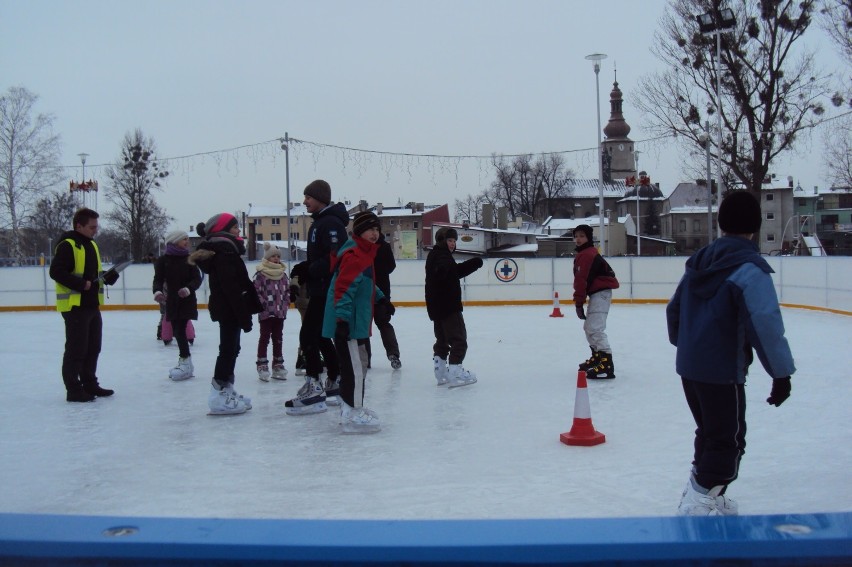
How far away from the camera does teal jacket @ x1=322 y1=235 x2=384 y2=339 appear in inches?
198

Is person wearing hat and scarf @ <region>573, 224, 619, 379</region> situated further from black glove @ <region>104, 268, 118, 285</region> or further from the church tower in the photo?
the church tower

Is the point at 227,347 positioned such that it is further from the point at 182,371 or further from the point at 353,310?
the point at 182,371

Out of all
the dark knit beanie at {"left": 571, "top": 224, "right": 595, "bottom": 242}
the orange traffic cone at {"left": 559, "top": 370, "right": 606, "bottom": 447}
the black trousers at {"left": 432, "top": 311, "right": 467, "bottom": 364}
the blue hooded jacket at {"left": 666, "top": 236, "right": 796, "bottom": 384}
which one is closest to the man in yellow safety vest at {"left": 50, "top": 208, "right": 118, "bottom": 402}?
the black trousers at {"left": 432, "top": 311, "right": 467, "bottom": 364}

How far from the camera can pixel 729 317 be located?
308cm

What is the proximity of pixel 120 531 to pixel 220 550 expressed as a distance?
19 cm

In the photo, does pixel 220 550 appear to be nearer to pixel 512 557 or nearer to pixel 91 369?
pixel 512 557

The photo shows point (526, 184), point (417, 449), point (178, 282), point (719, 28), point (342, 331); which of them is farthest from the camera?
point (526, 184)

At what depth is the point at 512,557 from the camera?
1263 mm

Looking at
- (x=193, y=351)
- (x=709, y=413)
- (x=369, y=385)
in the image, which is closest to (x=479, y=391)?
(x=369, y=385)

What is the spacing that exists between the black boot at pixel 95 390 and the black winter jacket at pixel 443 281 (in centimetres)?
293

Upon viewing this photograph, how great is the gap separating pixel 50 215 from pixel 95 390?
31.8 metres

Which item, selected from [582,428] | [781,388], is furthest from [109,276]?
[781,388]

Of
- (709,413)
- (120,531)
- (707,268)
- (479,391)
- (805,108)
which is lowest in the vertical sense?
(479,391)

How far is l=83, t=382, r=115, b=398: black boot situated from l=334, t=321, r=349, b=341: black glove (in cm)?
290
